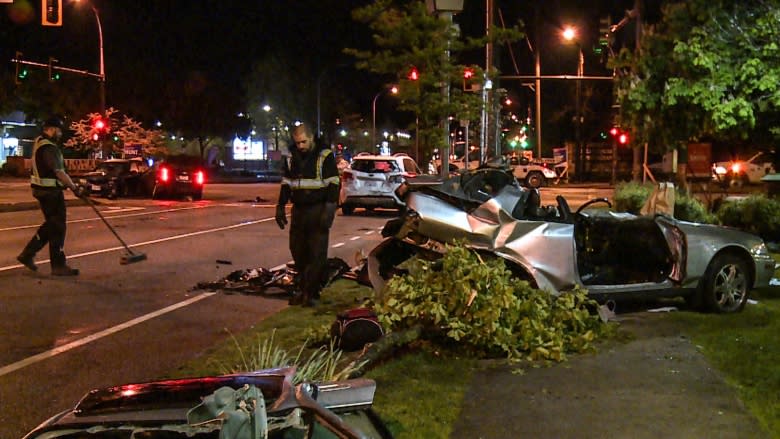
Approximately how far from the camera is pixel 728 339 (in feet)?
24.6

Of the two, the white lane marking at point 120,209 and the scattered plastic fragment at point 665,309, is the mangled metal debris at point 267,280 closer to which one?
the scattered plastic fragment at point 665,309

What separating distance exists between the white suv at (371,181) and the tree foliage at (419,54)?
35.0 feet

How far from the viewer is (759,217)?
15234mm

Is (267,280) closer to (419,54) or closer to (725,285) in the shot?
(419,54)

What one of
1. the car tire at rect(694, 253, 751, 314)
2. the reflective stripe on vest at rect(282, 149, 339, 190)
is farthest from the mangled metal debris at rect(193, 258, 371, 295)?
the car tire at rect(694, 253, 751, 314)

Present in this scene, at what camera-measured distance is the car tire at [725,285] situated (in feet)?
28.3

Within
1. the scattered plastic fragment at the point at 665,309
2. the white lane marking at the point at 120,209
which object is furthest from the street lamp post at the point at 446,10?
the white lane marking at the point at 120,209

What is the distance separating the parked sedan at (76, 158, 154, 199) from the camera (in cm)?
3030

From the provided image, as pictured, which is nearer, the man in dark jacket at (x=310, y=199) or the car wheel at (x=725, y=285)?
the car wheel at (x=725, y=285)

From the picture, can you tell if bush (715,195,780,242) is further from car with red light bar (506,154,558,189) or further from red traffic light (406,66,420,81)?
car with red light bar (506,154,558,189)

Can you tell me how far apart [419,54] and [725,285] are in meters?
4.85

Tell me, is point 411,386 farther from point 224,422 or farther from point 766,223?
point 766,223

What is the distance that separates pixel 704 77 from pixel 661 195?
3007 millimetres

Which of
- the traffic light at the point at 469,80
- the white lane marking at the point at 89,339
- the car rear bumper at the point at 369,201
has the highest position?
the traffic light at the point at 469,80
